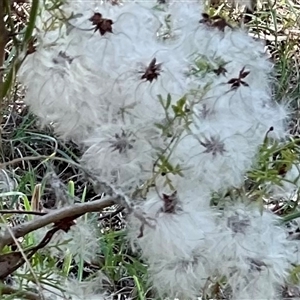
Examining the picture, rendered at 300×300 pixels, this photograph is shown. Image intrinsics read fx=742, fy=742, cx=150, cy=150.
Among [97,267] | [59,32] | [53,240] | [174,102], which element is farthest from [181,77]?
[97,267]

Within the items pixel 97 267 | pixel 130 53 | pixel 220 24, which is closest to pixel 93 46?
pixel 130 53

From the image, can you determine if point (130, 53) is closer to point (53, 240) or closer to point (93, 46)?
point (93, 46)

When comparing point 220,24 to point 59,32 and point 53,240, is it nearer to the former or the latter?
point 59,32

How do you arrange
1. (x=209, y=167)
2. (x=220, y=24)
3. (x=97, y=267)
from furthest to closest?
(x=97, y=267), (x=220, y=24), (x=209, y=167)

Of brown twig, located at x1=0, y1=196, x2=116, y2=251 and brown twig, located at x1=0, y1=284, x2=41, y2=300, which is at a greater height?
brown twig, located at x1=0, y1=196, x2=116, y2=251

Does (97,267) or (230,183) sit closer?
(230,183)

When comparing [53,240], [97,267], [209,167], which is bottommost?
[97,267]

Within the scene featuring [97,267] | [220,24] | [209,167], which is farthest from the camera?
[97,267]

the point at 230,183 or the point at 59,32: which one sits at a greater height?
the point at 59,32

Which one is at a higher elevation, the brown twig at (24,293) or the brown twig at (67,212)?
the brown twig at (67,212)
